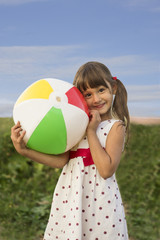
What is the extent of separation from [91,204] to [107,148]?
1.25 ft

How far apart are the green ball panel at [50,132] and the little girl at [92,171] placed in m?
0.10

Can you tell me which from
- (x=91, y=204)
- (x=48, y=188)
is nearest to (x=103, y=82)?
(x=91, y=204)

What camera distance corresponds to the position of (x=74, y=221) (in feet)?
8.12

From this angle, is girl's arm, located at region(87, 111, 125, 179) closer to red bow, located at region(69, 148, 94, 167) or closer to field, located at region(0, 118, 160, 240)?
red bow, located at region(69, 148, 94, 167)

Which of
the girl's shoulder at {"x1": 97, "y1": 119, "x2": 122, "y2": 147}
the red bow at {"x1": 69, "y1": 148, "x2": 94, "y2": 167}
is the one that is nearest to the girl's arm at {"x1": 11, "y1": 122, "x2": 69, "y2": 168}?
the red bow at {"x1": 69, "y1": 148, "x2": 94, "y2": 167}

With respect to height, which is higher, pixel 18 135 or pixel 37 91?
pixel 37 91

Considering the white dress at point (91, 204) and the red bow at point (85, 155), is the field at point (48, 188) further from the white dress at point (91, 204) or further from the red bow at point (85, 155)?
the red bow at point (85, 155)

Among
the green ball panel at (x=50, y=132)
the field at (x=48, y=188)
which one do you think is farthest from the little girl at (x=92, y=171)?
the field at (x=48, y=188)

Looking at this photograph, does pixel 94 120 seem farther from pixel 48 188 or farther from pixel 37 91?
pixel 48 188

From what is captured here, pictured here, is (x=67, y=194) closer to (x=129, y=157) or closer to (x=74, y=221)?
(x=74, y=221)

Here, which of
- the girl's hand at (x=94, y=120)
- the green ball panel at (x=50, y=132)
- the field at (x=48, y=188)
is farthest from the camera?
the field at (x=48, y=188)

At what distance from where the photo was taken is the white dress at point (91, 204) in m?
2.48

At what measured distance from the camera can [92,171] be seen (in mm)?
2531

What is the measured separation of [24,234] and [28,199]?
0.74 meters
